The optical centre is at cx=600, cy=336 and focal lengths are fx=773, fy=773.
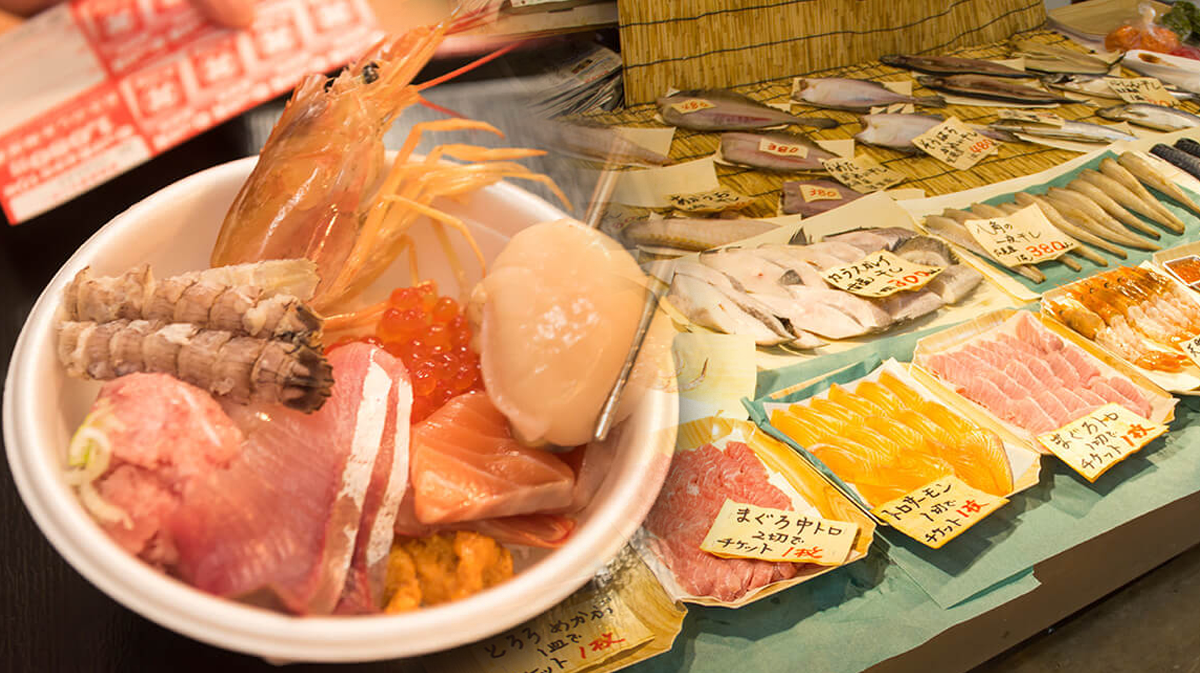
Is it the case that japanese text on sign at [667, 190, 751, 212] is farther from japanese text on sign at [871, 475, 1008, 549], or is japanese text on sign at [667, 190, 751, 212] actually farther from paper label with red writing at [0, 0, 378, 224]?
paper label with red writing at [0, 0, 378, 224]

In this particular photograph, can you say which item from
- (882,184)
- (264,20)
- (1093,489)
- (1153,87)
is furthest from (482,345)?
(1153,87)

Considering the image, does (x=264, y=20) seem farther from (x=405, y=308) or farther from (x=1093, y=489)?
(x=1093, y=489)

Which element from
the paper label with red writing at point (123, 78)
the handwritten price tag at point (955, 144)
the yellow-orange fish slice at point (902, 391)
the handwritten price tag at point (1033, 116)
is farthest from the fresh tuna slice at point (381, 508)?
the handwritten price tag at point (1033, 116)

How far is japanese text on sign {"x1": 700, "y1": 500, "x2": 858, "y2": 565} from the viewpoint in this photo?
3.68 feet

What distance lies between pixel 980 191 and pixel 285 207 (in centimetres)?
176

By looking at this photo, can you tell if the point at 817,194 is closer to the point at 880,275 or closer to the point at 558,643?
the point at 880,275

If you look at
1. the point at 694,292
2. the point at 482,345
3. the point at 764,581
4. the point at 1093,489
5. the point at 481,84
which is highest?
the point at 481,84

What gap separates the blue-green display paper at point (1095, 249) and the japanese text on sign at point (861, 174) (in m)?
0.26

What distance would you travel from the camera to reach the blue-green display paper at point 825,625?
1076mm

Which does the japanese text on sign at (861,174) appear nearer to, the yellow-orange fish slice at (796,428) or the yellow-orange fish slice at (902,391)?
the yellow-orange fish slice at (902,391)

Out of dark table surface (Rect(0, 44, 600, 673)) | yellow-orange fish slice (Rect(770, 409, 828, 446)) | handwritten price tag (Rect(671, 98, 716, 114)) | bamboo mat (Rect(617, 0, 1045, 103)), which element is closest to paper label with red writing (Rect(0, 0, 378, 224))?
dark table surface (Rect(0, 44, 600, 673))

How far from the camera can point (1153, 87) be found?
102 inches

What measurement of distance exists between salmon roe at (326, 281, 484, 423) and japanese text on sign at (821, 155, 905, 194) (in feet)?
4.26

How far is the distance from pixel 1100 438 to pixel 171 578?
Answer: 160 cm
